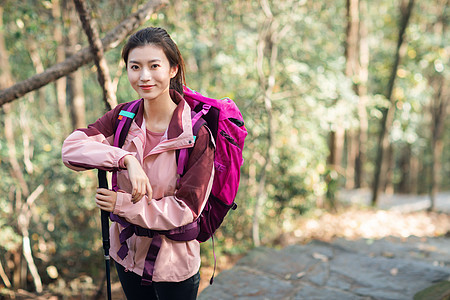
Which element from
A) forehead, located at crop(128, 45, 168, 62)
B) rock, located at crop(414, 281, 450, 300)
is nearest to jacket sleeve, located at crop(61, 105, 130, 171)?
forehead, located at crop(128, 45, 168, 62)

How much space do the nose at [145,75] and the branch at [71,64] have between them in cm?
115

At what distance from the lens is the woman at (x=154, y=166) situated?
1.48 m

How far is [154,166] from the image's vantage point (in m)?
1.56

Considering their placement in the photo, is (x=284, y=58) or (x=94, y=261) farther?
(x=284, y=58)

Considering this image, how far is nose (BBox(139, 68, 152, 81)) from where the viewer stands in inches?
60.0

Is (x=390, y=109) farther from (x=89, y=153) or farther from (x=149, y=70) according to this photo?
(x=89, y=153)

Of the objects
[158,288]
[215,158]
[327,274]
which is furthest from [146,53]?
[327,274]

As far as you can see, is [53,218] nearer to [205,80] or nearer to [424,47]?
[205,80]

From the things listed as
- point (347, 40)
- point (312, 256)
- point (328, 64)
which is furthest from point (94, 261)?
point (347, 40)

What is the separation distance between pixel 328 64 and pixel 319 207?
319cm

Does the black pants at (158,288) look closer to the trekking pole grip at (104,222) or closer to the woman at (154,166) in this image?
the woman at (154,166)

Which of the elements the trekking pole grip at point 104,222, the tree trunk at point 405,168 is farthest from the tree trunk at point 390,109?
the tree trunk at point 405,168

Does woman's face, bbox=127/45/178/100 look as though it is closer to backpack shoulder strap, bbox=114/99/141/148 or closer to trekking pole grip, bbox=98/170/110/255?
backpack shoulder strap, bbox=114/99/141/148

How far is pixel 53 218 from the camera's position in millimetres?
5188
